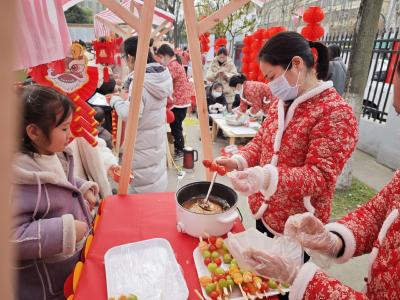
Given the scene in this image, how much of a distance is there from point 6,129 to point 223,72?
758 centimetres

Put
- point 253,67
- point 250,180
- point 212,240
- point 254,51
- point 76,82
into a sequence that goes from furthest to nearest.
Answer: point 253,67 < point 254,51 < point 76,82 < point 250,180 < point 212,240

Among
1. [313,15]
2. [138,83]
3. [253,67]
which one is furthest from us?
[253,67]

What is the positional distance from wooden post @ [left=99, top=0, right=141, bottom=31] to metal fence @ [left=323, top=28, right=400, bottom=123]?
A: 206 inches

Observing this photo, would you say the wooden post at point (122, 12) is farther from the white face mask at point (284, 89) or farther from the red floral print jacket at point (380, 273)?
the red floral print jacket at point (380, 273)

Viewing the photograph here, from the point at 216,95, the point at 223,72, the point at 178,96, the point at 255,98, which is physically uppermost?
the point at 223,72

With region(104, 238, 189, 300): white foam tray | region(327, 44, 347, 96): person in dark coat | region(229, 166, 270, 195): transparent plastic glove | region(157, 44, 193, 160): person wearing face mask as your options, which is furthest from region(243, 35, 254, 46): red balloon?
region(104, 238, 189, 300): white foam tray

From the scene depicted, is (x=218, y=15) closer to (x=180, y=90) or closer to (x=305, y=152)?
(x=305, y=152)

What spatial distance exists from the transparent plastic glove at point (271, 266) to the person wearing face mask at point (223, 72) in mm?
6439

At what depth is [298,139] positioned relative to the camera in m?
1.46

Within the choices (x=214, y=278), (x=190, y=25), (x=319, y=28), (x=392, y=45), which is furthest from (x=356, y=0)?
(x=214, y=278)

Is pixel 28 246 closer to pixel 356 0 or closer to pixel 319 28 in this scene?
pixel 319 28

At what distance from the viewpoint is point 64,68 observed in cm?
189

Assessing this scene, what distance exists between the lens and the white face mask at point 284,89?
1547 mm

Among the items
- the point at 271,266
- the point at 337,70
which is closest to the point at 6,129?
the point at 271,266
